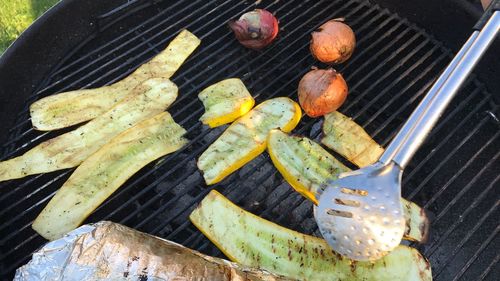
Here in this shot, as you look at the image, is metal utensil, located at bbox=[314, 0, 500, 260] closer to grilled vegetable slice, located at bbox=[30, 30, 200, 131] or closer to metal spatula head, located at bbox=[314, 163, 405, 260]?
metal spatula head, located at bbox=[314, 163, 405, 260]

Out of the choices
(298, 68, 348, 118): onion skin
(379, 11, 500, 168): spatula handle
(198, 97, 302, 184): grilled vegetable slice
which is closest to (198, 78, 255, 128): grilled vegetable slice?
(198, 97, 302, 184): grilled vegetable slice

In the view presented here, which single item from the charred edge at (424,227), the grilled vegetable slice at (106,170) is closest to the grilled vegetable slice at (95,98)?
the grilled vegetable slice at (106,170)

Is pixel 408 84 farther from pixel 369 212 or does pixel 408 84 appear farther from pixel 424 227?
pixel 369 212

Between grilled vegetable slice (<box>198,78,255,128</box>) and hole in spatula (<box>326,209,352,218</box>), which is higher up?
grilled vegetable slice (<box>198,78,255,128</box>)

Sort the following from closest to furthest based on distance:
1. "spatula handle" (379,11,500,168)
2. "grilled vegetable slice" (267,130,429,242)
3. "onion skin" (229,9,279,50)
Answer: "spatula handle" (379,11,500,168) < "grilled vegetable slice" (267,130,429,242) < "onion skin" (229,9,279,50)

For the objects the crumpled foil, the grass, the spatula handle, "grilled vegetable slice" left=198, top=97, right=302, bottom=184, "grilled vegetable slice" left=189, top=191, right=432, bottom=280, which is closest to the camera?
the crumpled foil

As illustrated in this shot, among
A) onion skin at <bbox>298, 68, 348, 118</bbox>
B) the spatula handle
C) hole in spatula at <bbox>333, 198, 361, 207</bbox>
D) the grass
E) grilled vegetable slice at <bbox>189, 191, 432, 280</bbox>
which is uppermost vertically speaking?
the grass

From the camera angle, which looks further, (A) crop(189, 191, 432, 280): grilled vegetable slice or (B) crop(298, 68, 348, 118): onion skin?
(B) crop(298, 68, 348, 118): onion skin

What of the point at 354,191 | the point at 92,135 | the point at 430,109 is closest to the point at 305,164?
the point at 354,191
